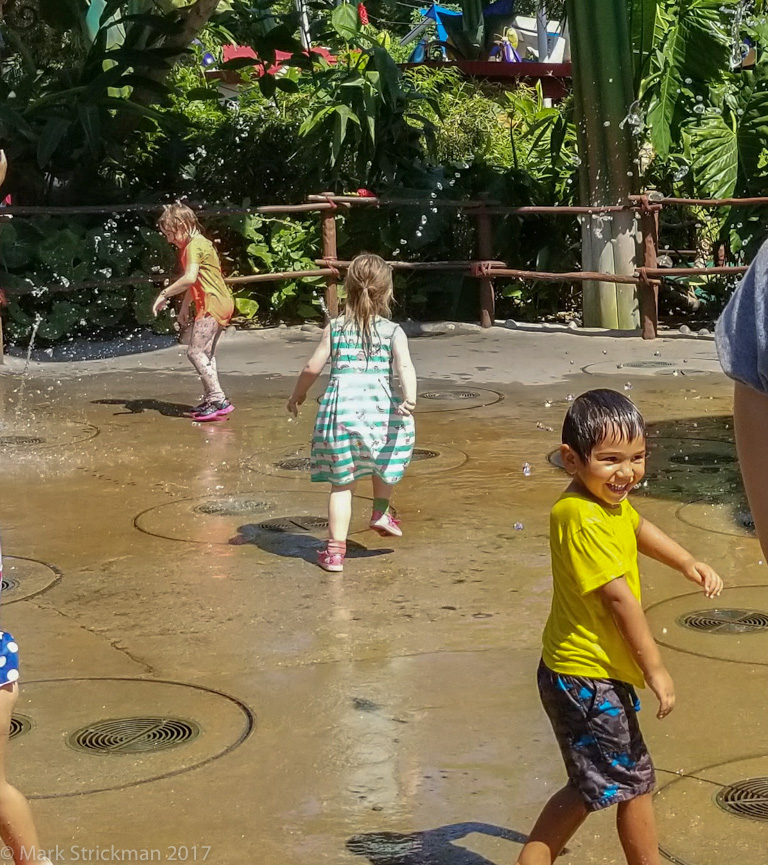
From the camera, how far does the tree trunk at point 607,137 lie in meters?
13.7

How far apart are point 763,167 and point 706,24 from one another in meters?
1.60

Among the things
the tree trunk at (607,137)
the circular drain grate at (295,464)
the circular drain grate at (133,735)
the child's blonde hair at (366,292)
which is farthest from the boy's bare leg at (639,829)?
the tree trunk at (607,137)

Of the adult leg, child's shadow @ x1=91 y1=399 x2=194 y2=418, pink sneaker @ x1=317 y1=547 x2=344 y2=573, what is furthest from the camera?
child's shadow @ x1=91 y1=399 x2=194 y2=418

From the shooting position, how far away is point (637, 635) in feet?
10.3

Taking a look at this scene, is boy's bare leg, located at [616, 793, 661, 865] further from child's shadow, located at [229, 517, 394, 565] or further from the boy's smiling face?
child's shadow, located at [229, 517, 394, 565]

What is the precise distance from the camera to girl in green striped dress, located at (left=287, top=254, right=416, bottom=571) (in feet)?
20.3

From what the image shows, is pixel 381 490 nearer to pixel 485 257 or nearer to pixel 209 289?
pixel 209 289

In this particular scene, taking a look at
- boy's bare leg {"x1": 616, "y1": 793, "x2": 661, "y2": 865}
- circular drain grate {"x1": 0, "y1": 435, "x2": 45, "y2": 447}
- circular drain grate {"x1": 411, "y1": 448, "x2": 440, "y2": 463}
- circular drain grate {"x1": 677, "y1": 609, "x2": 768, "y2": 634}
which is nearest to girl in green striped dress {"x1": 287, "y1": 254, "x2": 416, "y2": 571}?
circular drain grate {"x1": 677, "y1": 609, "x2": 768, "y2": 634}

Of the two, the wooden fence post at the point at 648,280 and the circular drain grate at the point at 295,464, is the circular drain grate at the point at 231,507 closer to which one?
the circular drain grate at the point at 295,464

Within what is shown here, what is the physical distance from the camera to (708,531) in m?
Answer: 6.60

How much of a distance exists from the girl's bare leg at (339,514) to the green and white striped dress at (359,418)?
6cm

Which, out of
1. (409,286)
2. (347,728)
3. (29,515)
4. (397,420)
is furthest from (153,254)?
(347,728)

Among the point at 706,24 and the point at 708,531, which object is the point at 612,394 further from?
the point at 706,24

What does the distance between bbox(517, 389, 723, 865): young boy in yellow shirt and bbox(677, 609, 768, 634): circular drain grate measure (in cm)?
204
